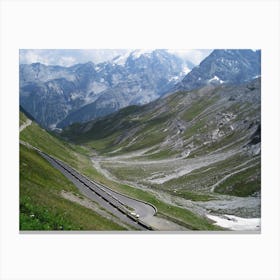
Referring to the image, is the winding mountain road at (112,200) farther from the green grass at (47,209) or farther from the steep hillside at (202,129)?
the steep hillside at (202,129)

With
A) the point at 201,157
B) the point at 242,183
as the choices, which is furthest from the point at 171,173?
the point at 242,183

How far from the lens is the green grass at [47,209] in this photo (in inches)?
1215

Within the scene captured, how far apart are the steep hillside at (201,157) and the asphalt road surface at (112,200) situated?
1032cm

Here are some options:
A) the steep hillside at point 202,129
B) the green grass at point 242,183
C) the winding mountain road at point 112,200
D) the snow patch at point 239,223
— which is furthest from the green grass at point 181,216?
the steep hillside at point 202,129

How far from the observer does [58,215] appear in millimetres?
31109

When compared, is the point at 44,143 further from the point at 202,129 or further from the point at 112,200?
the point at 202,129

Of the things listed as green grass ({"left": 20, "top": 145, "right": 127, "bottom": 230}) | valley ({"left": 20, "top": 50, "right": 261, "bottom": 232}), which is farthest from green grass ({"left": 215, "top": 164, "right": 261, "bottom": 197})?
green grass ({"left": 20, "top": 145, "right": 127, "bottom": 230})

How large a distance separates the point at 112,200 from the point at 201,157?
258 feet

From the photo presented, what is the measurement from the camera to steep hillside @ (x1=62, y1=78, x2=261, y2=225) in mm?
61344

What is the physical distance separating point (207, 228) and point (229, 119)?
10084cm

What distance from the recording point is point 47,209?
30.7m
